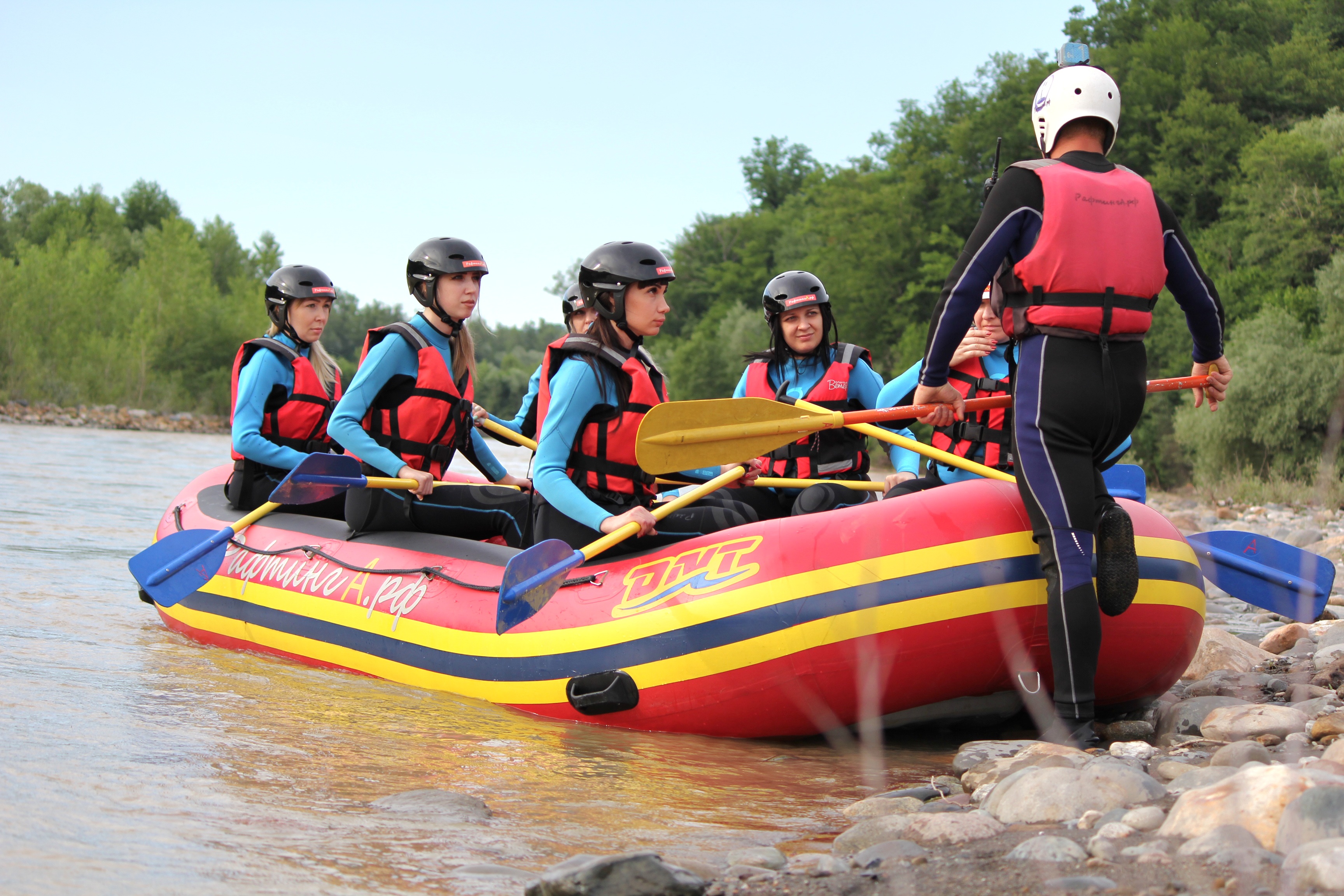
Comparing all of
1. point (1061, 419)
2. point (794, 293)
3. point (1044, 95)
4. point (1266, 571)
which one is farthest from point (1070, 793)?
point (794, 293)

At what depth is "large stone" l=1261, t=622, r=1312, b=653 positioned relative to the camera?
4762mm

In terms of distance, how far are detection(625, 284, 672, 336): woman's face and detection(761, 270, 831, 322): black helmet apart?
1.07 meters

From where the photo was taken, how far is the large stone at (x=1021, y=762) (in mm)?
2822

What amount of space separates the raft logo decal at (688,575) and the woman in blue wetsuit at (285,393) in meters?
2.53

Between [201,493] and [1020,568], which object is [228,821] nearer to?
[1020,568]

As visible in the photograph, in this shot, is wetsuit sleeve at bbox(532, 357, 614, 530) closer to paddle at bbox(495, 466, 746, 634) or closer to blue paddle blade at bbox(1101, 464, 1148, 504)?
paddle at bbox(495, 466, 746, 634)

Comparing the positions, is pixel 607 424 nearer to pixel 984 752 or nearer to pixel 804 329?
pixel 804 329

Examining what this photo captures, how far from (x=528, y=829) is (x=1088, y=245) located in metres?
2.11

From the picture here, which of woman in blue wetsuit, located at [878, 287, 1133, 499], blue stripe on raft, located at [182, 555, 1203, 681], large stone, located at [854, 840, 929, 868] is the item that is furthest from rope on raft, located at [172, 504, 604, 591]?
large stone, located at [854, 840, 929, 868]

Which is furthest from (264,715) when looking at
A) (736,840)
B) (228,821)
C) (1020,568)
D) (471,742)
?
(1020,568)

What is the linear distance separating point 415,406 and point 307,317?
1.52 m

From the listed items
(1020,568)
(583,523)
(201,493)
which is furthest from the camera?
(201,493)

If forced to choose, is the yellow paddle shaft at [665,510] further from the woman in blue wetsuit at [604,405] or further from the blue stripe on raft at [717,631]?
the blue stripe on raft at [717,631]

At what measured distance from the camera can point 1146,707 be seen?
3.80 meters
